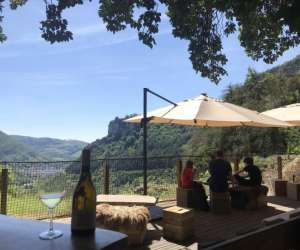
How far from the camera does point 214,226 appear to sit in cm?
695

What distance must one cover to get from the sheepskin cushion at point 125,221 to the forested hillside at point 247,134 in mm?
11376

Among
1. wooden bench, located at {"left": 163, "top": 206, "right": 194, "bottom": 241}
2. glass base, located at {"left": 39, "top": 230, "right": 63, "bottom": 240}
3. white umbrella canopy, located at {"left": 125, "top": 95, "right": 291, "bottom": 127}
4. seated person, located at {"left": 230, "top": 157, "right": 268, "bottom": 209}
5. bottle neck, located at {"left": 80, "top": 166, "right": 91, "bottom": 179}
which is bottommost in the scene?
wooden bench, located at {"left": 163, "top": 206, "right": 194, "bottom": 241}

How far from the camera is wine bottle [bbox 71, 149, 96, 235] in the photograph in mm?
1746

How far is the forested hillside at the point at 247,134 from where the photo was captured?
861 inches

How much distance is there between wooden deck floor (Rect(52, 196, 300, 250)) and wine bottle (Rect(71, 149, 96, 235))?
9.73 ft

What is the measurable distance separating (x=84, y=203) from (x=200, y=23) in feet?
14.2

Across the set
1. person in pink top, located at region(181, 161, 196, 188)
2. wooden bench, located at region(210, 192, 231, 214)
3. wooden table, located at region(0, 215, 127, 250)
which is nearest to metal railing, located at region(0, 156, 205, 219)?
person in pink top, located at region(181, 161, 196, 188)

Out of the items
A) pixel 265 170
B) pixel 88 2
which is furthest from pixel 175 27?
pixel 265 170

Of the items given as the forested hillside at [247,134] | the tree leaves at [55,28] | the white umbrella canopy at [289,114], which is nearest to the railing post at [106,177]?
the tree leaves at [55,28]

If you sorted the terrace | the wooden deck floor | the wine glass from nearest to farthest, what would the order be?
the wine glass → the wooden deck floor → the terrace

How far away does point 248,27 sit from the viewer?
5848 mm

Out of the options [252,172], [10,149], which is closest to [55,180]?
[252,172]

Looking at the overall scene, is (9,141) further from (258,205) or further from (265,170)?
(258,205)

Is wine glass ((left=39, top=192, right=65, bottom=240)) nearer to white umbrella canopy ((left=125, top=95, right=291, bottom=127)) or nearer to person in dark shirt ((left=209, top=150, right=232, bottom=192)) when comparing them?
white umbrella canopy ((left=125, top=95, right=291, bottom=127))
